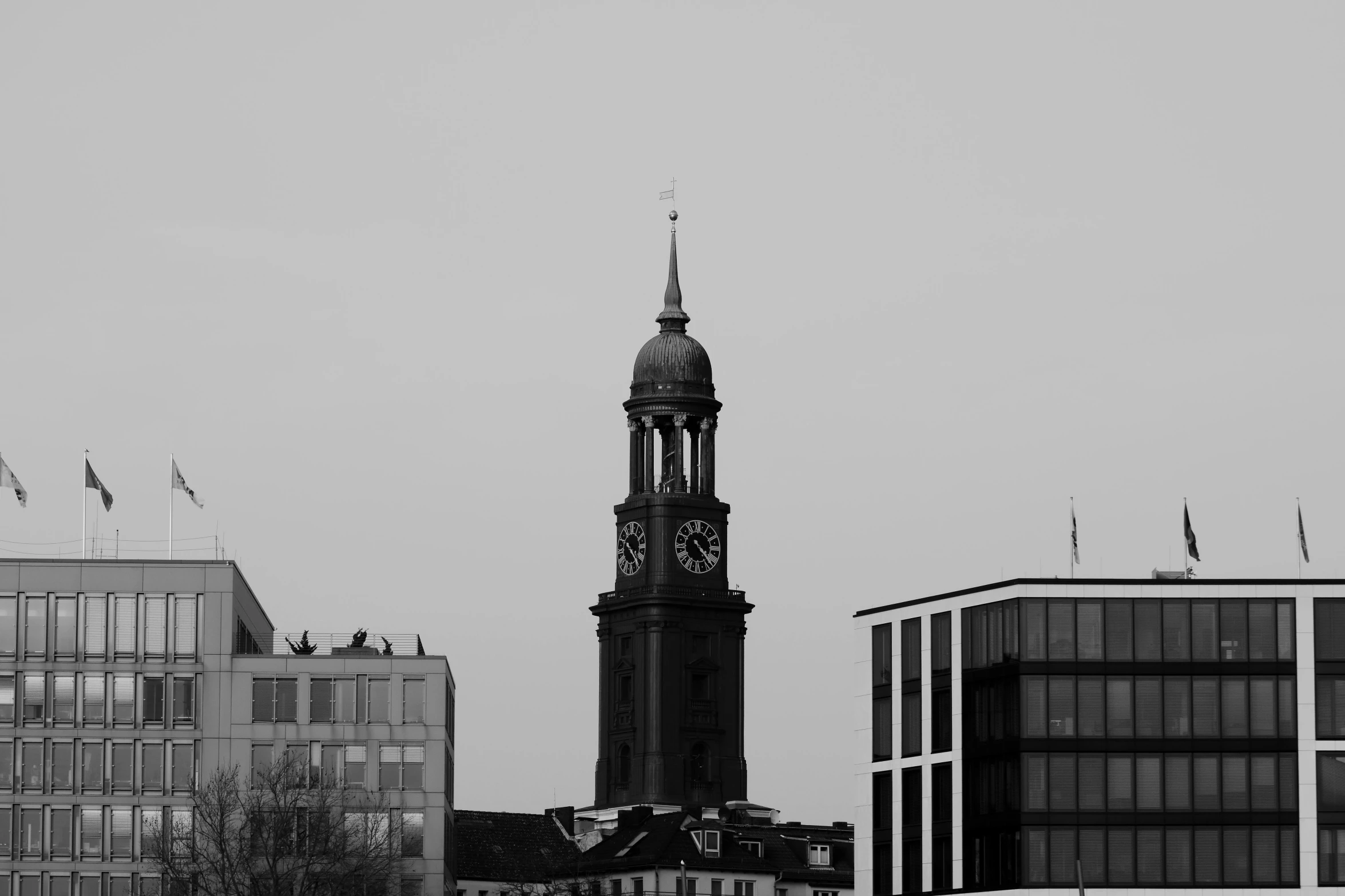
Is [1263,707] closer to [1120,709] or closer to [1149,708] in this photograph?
[1149,708]

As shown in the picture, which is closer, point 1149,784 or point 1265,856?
point 1265,856

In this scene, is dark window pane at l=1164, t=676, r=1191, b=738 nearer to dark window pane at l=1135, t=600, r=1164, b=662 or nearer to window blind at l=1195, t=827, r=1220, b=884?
dark window pane at l=1135, t=600, r=1164, b=662

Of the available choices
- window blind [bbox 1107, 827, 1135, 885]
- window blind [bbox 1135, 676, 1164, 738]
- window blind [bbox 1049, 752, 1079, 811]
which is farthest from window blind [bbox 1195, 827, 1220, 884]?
window blind [bbox 1049, 752, 1079, 811]

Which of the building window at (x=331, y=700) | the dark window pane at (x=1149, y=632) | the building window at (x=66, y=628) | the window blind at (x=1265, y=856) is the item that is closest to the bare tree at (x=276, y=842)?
the building window at (x=331, y=700)

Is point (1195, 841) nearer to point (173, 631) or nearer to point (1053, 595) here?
point (1053, 595)

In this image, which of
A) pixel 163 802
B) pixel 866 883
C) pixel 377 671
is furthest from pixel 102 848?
pixel 866 883

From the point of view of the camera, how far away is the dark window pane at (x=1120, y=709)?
584 ft

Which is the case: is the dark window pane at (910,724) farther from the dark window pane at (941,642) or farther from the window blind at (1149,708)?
the window blind at (1149,708)

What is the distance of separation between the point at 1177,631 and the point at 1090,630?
4222 millimetres

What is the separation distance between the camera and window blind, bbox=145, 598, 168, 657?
591 feet

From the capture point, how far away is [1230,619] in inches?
7037

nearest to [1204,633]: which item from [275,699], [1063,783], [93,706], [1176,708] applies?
[1176,708]

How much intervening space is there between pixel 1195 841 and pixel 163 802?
1970 inches

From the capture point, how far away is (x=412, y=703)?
184 m
